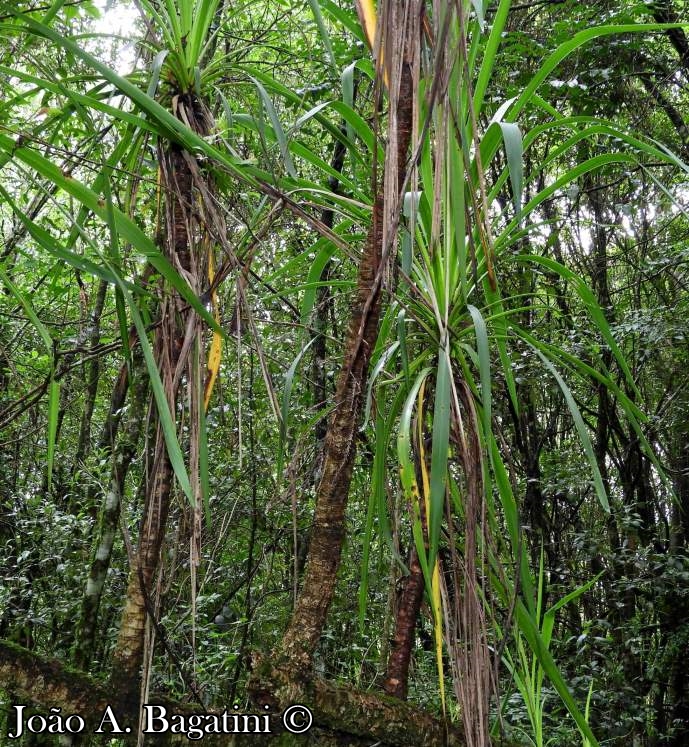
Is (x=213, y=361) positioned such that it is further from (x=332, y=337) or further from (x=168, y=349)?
(x=332, y=337)

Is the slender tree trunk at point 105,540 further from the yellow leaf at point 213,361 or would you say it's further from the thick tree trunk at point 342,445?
the thick tree trunk at point 342,445

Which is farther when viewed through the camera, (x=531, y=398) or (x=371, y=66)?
(x=531, y=398)

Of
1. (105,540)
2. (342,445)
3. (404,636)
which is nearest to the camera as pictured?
(342,445)

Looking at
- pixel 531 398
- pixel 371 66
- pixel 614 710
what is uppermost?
pixel 531 398

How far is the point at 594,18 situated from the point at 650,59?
466 mm

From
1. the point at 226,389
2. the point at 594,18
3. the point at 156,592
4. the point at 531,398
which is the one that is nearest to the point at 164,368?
the point at 156,592

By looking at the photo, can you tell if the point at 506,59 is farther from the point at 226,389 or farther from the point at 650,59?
the point at 226,389

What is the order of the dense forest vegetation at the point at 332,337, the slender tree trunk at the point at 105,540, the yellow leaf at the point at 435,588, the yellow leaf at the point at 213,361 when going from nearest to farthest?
the dense forest vegetation at the point at 332,337 → the yellow leaf at the point at 435,588 → the yellow leaf at the point at 213,361 → the slender tree trunk at the point at 105,540

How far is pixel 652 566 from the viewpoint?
3371mm

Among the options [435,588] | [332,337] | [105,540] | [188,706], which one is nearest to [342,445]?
[435,588]

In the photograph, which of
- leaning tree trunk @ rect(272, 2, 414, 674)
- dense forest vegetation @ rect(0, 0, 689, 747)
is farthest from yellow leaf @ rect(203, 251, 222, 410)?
leaning tree trunk @ rect(272, 2, 414, 674)

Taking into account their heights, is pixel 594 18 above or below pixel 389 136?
above

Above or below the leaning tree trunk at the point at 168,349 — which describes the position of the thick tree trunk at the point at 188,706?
below

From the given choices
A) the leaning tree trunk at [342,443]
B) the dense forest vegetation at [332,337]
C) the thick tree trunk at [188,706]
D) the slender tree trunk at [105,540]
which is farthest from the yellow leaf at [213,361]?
the slender tree trunk at [105,540]
